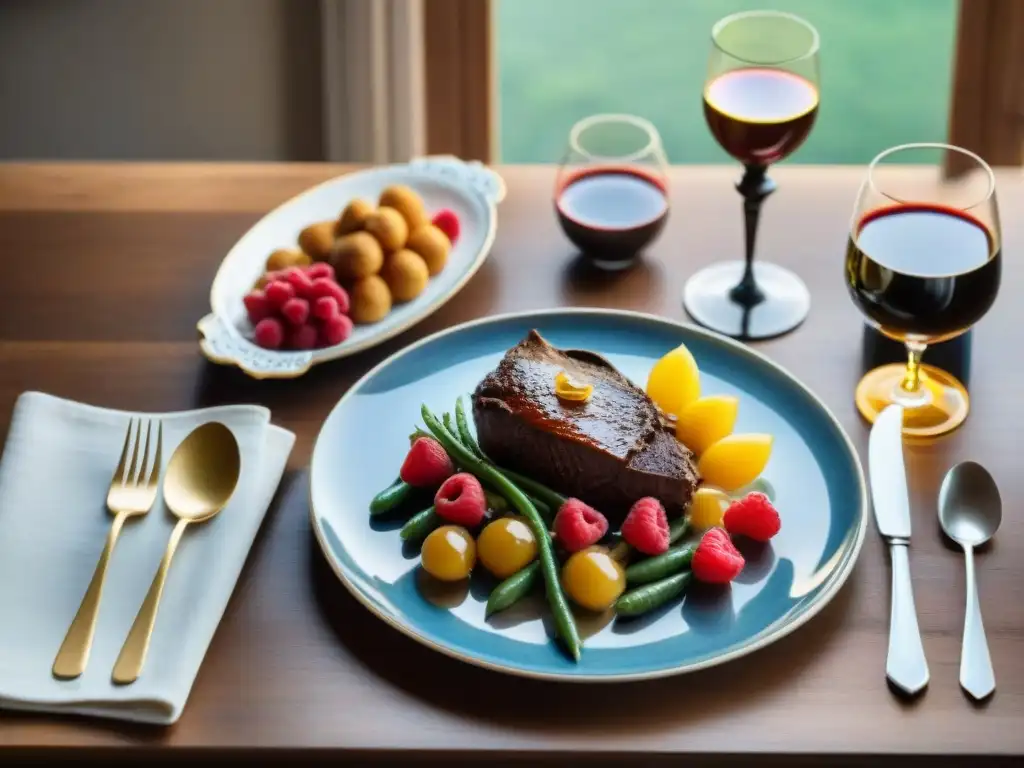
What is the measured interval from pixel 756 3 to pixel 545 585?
3358 mm

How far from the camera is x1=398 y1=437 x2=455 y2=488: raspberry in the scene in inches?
55.6

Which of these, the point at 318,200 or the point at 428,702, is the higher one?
the point at 318,200

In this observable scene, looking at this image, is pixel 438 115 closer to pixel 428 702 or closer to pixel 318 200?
pixel 318 200

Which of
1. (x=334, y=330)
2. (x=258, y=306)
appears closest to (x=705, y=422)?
(x=334, y=330)

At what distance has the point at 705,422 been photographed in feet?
4.76

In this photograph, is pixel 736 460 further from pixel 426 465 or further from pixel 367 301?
pixel 367 301

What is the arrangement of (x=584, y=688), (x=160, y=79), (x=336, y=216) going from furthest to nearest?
(x=160, y=79) < (x=336, y=216) < (x=584, y=688)

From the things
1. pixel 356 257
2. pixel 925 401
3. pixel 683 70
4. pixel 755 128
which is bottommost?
pixel 683 70

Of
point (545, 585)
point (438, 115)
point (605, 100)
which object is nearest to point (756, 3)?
point (605, 100)

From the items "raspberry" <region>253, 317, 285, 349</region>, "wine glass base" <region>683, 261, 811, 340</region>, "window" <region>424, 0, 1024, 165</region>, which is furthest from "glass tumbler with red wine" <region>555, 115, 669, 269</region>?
"window" <region>424, 0, 1024, 165</region>

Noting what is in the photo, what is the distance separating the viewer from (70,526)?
142 centimetres

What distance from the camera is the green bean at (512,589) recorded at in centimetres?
128

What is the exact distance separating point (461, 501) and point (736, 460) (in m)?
0.30

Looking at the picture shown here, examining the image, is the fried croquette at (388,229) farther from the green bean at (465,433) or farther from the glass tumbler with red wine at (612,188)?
the green bean at (465,433)
